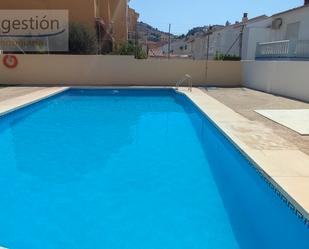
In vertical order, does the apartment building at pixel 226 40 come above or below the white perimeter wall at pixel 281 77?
above

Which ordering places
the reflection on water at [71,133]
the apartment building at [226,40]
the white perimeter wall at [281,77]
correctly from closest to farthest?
1. the reflection on water at [71,133]
2. the white perimeter wall at [281,77]
3. the apartment building at [226,40]

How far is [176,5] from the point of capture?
26.4 m

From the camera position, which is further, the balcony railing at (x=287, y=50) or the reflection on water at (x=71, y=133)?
the balcony railing at (x=287, y=50)

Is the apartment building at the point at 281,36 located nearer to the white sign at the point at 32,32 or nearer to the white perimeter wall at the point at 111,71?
the white perimeter wall at the point at 111,71

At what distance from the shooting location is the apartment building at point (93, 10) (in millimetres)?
21312

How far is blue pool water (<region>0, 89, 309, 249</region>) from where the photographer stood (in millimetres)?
3967

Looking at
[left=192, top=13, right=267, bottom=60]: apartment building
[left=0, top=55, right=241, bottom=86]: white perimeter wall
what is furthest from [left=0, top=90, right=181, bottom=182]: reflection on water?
[left=192, top=13, right=267, bottom=60]: apartment building

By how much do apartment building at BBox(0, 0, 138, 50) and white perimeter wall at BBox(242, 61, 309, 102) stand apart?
10583mm

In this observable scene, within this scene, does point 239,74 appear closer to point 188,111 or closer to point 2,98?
point 188,111

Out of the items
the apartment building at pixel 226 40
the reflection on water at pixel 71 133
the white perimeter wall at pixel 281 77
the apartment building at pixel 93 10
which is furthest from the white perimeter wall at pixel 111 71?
the apartment building at pixel 93 10

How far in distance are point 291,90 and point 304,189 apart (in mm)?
9551

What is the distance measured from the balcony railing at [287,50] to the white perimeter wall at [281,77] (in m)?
1.43

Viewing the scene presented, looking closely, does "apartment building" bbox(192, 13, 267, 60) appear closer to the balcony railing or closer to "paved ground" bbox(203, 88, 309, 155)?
the balcony railing

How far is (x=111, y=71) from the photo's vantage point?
17797 mm
